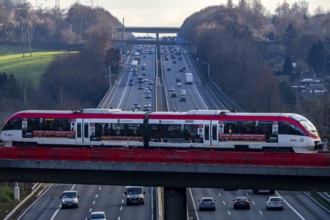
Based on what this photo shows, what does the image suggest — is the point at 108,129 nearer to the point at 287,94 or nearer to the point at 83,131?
the point at 83,131

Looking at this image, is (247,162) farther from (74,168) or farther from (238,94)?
(238,94)

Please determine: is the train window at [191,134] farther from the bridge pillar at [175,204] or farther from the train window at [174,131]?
the bridge pillar at [175,204]

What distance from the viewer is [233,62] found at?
109625 millimetres

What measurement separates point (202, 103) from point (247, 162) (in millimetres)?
62918

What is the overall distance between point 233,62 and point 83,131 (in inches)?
2903

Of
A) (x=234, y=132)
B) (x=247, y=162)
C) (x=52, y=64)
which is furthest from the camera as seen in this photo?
(x=52, y=64)

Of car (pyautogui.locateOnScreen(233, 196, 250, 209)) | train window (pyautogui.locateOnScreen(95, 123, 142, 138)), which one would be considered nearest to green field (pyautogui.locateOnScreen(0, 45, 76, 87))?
car (pyautogui.locateOnScreen(233, 196, 250, 209))

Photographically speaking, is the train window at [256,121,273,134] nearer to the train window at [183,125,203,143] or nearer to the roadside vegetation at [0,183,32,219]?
the train window at [183,125,203,143]

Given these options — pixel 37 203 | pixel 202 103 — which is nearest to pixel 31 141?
pixel 37 203

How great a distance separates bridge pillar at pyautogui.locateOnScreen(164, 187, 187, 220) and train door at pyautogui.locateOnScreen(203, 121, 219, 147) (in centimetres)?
529

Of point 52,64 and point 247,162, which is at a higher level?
Result: point 247,162

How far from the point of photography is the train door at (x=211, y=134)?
116 feet

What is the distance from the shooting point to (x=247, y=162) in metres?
29.6

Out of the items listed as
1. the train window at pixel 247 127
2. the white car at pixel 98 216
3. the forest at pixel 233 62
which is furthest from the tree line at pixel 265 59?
the train window at pixel 247 127
